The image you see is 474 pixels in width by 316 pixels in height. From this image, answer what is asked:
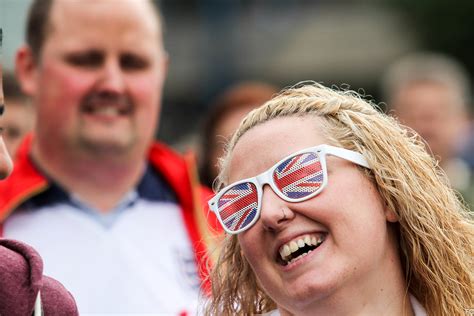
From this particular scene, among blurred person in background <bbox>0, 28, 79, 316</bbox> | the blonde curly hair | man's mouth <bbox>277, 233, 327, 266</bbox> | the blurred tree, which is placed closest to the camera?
blurred person in background <bbox>0, 28, 79, 316</bbox>

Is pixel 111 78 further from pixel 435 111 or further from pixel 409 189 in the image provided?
pixel 435 111

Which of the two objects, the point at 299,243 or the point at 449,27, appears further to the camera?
the point at 449,27

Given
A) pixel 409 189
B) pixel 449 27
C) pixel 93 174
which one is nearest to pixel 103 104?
pixel 93 174

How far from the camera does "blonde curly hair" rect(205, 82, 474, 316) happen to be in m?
2.73

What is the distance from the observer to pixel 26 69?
3717mm

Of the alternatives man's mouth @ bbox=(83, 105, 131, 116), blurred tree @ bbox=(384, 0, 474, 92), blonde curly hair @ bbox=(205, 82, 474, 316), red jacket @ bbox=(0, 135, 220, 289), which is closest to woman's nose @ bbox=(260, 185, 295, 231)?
blonde curly hair @ bbox=(205, 82, 474, 316)

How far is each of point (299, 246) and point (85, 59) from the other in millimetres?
1371

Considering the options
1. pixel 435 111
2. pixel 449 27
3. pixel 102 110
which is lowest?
pixel 449 27

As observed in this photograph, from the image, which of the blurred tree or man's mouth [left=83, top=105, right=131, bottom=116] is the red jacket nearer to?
man's mouth [left=83, top=105, right=131, bottom=116]

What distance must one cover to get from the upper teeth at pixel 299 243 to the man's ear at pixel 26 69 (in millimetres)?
1480

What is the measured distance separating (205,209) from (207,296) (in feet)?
2.69

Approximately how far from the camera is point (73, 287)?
3.49m

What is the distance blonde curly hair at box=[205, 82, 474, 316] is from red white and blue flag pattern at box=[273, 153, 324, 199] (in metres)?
0.13

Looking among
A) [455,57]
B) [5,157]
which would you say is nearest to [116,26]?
[5,157]
